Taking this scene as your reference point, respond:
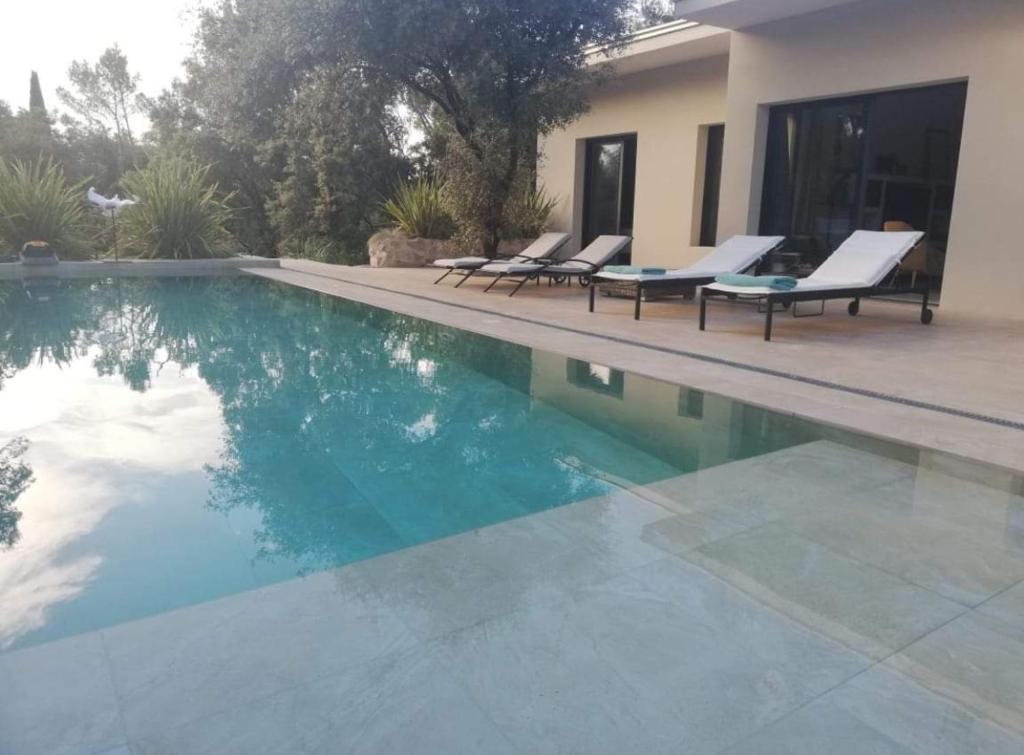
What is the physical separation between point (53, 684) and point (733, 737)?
166 centimetres

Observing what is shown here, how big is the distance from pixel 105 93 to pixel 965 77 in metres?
40.9

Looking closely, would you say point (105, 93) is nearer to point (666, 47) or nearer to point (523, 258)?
point (666, 47)

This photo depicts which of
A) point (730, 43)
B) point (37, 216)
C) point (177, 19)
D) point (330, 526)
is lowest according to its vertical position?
point (330, 526)

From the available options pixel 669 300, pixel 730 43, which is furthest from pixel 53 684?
pixel 730 43

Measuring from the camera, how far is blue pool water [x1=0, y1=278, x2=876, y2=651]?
2.67 meters

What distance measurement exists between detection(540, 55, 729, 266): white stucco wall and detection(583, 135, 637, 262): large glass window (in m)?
0.35

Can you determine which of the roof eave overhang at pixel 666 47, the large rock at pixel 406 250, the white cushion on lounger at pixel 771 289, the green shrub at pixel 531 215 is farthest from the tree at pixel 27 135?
the white cushion on lounger at pixel 771 289

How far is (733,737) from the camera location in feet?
5.49

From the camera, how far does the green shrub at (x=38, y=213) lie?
12.4 meters

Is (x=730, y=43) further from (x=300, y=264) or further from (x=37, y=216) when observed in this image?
(x=37, y=216)

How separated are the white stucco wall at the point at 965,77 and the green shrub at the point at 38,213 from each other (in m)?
11.9

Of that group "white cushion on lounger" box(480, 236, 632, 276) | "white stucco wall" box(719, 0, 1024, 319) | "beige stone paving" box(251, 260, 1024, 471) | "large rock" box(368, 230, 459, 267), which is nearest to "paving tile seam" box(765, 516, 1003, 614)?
"beige stone paving" box(251, 260, 1024, 471)

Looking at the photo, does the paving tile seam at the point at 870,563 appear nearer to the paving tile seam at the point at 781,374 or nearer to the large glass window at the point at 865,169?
the paving tile seam at the point at 781,374

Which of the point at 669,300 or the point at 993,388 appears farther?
the point at 669,300
